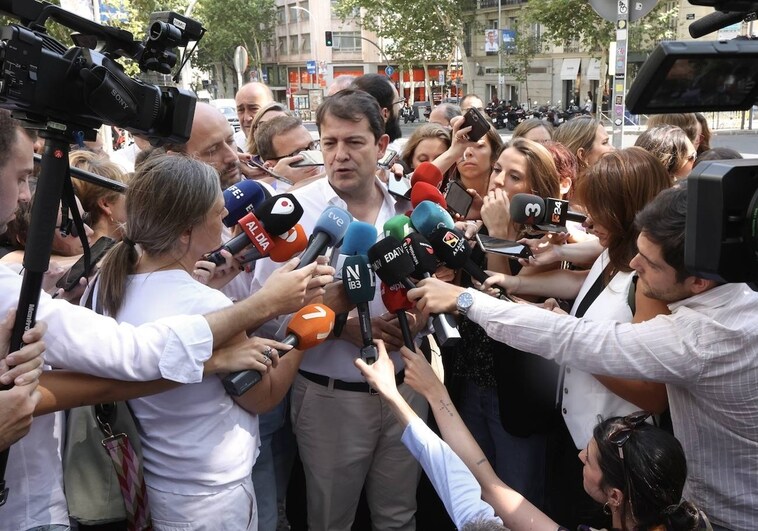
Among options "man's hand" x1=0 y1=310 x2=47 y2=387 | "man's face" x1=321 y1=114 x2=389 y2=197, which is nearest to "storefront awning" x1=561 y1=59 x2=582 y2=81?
"man's face" x1=321 y1=114 x2=389 y2=197

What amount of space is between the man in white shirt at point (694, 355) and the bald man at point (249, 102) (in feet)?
14.0

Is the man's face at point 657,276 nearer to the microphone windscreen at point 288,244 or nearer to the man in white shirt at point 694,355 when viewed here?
the man in white shirt at point 694,355

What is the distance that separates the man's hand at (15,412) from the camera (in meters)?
1.50

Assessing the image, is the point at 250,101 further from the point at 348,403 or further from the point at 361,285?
the point at 361,285

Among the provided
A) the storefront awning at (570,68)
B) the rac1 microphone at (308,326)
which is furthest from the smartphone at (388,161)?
the storefront awning at (570,68)

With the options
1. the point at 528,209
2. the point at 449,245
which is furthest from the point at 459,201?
the point at 449,245

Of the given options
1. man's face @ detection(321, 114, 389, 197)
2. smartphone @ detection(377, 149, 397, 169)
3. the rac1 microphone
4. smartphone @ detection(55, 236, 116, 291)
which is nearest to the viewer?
the rac1 microphone

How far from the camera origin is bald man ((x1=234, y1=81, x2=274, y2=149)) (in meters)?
5.73

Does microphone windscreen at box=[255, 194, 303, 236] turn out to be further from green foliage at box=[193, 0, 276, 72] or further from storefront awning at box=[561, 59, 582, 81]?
green foliage at box=[193, 0, 276, 72]

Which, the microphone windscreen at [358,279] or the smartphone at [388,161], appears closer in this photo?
the microphone windscreen at [358,279]

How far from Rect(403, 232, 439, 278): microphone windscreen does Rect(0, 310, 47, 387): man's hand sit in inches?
45.7

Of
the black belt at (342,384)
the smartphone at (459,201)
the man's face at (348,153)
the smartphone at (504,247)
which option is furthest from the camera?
the smartphone at (459,201)

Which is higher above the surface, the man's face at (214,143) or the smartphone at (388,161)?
the man's face at (214,143)

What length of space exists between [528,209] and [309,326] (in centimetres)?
106
